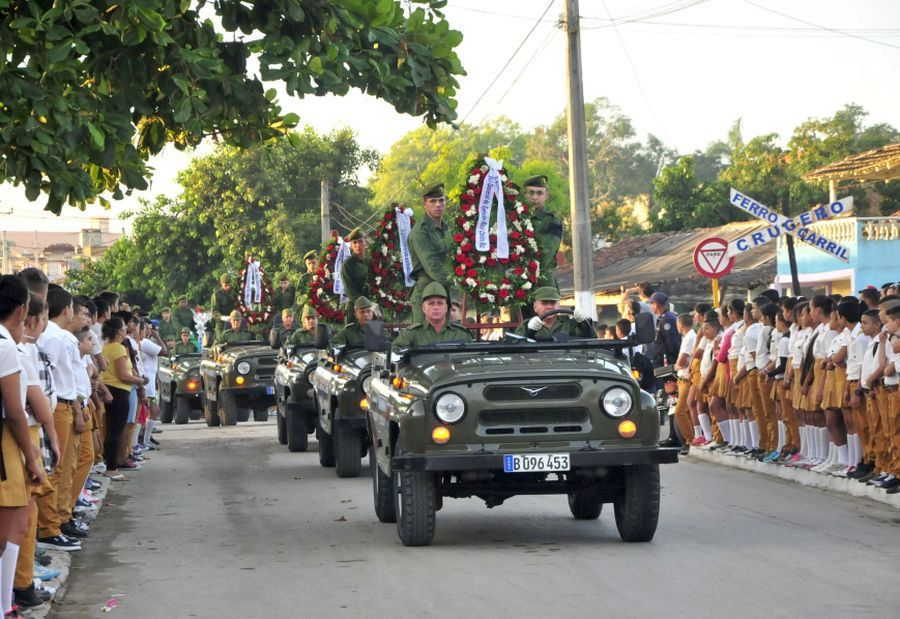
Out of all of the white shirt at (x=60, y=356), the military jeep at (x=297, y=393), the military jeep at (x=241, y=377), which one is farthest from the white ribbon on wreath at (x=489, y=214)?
the military jeep at (x=241, y=377)

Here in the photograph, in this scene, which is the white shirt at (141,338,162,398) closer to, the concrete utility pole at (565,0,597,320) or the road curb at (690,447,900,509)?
the concrete utility pole at (565,0,597,320)

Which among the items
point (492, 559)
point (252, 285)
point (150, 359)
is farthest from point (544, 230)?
point (252, 285)

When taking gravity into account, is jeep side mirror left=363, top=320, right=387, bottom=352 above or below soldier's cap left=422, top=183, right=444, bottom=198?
below

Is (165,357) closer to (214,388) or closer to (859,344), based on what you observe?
(214,388)

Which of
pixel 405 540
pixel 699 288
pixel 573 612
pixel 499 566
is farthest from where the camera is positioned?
pixel 699 288

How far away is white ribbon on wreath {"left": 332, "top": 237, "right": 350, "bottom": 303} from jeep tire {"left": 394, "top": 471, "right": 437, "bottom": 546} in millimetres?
10029

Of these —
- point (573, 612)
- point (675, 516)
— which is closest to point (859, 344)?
point (675, 516)

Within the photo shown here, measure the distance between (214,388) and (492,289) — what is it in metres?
13.3

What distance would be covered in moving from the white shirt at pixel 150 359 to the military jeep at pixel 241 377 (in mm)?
3392

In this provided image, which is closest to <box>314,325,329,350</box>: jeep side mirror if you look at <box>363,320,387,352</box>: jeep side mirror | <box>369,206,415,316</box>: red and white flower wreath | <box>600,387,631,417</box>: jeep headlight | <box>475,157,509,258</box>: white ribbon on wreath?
<box>369,206,415,316</box>: red and white flower wreath

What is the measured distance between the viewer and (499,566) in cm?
1025

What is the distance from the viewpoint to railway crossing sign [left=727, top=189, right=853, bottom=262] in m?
19.4

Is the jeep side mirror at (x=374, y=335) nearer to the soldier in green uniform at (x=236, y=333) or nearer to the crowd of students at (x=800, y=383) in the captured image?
the crowd of students at (x=800, y=383)

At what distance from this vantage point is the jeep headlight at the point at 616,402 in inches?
432
